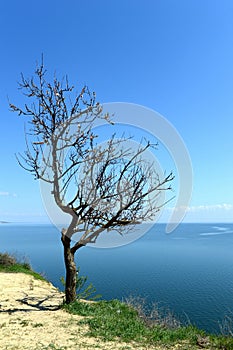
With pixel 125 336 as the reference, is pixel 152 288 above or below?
below

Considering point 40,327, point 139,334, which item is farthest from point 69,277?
point 139,334

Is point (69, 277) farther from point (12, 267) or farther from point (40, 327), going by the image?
point (12, 267)

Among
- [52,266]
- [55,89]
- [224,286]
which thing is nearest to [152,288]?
[224,286]

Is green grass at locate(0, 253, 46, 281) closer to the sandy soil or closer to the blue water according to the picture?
the blue water

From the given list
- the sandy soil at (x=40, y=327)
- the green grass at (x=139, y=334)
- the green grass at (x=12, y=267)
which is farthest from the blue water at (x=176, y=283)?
the sandy soil at (x=40, y=327)

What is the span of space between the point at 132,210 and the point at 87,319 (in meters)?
4.25

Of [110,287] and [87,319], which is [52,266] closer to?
[110,287]

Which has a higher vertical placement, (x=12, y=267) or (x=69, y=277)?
(x=69, y=277)

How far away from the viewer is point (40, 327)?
8.36 m

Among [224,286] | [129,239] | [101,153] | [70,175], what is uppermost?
[101,153]

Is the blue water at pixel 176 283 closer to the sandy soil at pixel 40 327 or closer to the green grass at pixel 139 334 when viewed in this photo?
the green grass at pixel 139 334

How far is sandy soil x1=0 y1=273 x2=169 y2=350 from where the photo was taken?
7.02 metres

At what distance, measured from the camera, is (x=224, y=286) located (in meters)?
30.5

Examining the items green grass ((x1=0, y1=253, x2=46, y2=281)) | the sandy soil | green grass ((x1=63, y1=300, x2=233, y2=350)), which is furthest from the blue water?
the sandy soil
